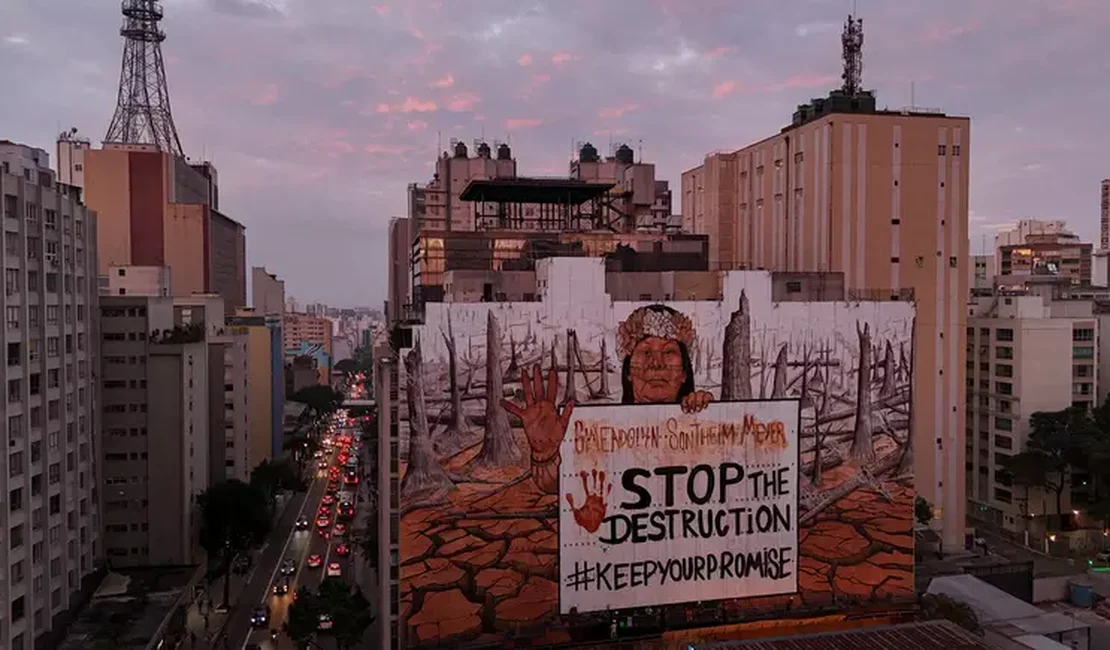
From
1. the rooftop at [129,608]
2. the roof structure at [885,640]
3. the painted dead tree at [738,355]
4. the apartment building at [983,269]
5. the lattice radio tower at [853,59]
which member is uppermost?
the lattice radio tower at [853,59]

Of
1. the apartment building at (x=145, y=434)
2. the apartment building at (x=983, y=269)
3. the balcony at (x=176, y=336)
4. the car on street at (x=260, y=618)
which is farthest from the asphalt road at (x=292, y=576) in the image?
the apartment building at (x=983, y=269)

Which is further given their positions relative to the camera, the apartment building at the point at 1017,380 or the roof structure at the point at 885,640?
the apartment building at the point at 1017,380

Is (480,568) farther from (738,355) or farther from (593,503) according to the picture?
(738,355)

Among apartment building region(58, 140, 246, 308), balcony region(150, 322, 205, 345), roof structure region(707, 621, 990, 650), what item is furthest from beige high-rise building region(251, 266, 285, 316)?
roof structure region(707, 621, 990, 650)

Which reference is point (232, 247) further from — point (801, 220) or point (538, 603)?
point (538, 603)

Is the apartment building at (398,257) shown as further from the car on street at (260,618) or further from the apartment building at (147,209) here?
the car on street at (260,618)

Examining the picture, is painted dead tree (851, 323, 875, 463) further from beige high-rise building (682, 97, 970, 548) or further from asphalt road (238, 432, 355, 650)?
asphalt road (238, 432, 355, 650)
